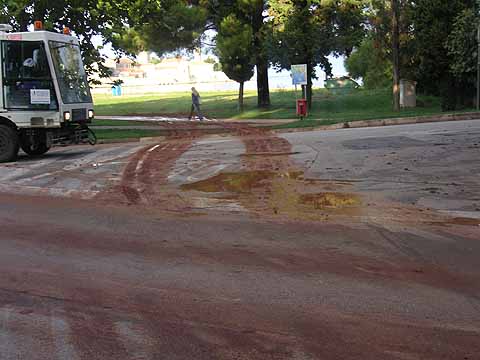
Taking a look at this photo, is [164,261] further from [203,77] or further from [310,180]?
[203,77]

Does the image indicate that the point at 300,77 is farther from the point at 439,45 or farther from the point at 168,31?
the point at 168,31

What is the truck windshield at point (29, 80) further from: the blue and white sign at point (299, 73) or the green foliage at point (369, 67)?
the green foliage at point (369, 67)

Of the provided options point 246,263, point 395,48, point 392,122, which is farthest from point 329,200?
point 395,48

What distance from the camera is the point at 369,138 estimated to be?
704 inches

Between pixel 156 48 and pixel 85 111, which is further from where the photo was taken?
pixel 156 48

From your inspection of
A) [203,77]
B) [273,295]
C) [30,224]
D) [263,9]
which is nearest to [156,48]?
[263,9]

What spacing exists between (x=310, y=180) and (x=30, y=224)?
5.04 meters

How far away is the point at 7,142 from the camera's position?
15.4m

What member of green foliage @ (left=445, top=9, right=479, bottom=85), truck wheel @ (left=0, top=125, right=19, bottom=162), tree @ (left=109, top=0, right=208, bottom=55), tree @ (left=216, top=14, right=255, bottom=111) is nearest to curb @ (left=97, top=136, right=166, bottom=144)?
truck wheel @ (left=0, top=125, right=19, bottom=162)

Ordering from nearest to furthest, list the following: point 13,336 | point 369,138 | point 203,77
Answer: point 13,336
point 369,138
point 203,77

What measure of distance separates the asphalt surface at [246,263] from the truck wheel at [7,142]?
240 cm

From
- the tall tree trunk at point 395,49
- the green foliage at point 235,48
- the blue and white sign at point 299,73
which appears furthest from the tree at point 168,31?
the tall tree trunk at point 395,49

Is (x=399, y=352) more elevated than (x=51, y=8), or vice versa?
(x=51, y=8)

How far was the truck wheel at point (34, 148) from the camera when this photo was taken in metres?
16.5
